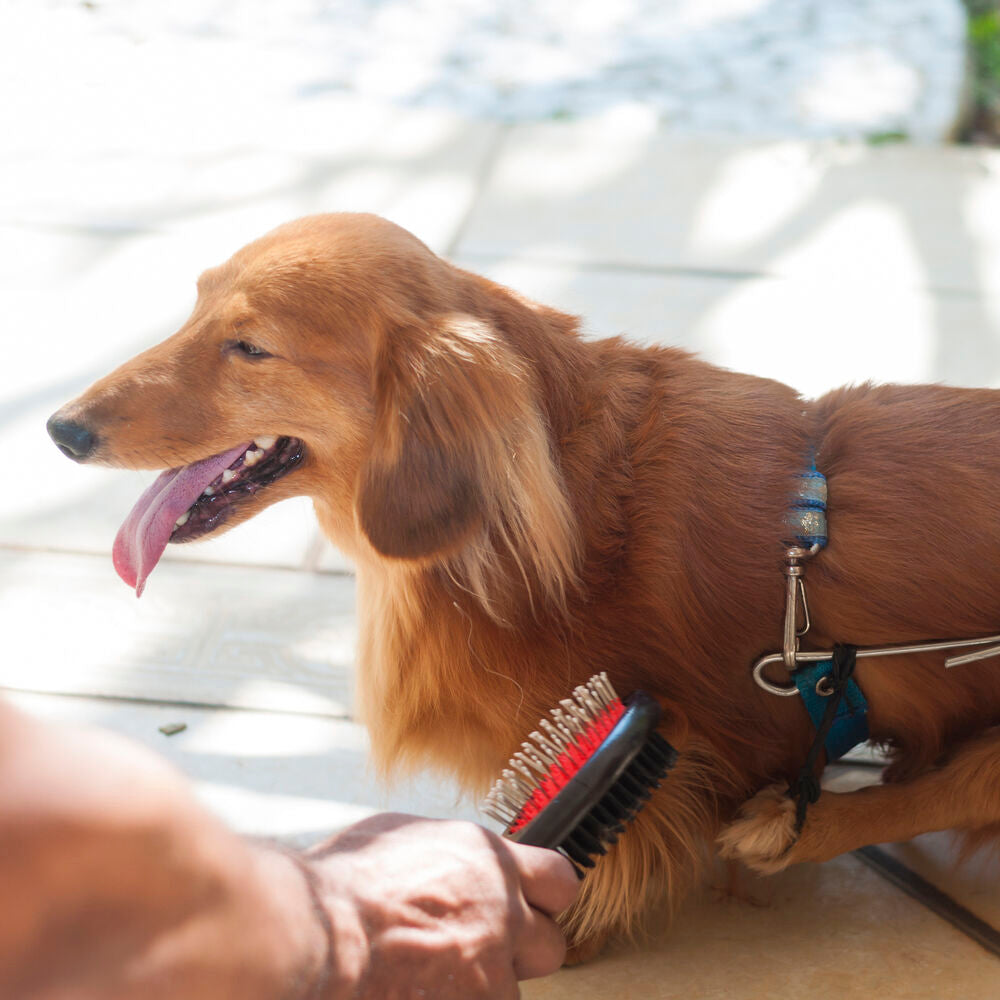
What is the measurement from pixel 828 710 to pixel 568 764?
1.48 ft

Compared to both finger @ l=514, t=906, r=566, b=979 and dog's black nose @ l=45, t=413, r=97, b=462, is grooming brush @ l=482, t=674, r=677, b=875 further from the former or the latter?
dog's black nose @ l=45, t=413, r=97, b=462

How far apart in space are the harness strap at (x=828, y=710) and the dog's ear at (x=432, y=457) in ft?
2.05

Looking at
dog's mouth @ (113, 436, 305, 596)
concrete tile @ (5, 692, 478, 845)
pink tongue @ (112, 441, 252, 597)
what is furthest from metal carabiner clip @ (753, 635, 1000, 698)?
pink tongue @ (112, 441, 252, 597)

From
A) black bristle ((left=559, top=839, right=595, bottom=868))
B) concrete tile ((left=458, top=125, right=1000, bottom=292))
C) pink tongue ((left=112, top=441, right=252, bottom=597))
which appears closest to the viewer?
black bristle ((left=559, top=839, right=595, bottom=868))

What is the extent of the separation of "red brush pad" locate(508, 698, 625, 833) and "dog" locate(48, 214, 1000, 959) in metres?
0.13

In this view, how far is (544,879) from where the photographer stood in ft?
4.68

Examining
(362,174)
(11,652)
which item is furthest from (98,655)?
(362,174)

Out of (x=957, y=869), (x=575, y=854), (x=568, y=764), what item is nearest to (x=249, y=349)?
(x=568, y=764)

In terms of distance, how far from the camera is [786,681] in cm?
200

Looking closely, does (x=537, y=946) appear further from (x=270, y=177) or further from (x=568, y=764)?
(x=270, y=177)

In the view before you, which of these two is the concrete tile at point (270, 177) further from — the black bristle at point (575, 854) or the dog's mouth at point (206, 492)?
the black bristle at point (575, 854)

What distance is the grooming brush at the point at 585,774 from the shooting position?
5.70 ft

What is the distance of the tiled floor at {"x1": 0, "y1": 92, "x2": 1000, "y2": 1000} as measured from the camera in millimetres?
2125

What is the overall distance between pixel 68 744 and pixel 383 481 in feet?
3.88
